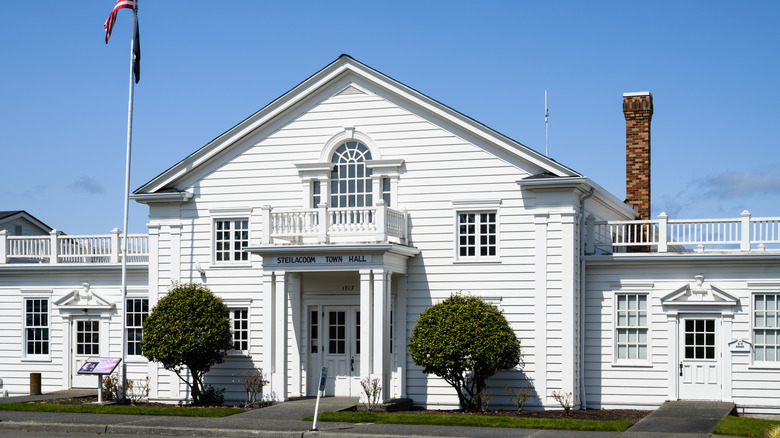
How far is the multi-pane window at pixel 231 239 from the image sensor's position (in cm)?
2816

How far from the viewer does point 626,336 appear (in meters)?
25.9

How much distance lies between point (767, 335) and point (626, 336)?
3494 millimetres

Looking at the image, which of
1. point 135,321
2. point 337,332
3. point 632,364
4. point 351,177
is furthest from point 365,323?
point 135,321

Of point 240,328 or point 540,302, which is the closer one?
point 540,302

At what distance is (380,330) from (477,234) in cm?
379

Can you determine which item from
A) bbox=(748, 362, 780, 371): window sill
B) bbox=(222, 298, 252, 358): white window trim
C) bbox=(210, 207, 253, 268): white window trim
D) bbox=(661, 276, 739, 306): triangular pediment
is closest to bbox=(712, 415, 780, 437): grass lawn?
bbox=(748, 362, 780, 371): window sill

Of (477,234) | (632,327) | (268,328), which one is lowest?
(268,328)

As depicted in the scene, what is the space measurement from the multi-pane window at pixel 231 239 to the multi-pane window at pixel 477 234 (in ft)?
20.5

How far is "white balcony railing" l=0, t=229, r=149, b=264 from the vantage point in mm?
30766

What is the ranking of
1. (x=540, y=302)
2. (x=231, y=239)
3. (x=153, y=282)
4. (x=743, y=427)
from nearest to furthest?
(x=743, y=427), (x=540, y=302), (x=231, y=239), (x=153, y=282)

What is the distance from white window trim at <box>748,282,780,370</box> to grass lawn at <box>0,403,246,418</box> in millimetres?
12952

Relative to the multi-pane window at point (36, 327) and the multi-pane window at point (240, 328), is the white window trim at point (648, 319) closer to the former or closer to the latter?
the multi-pane window at point (240, 328)

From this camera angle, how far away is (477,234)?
26266 mm

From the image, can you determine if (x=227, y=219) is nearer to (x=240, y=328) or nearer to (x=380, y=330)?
(x=240, y=328)
